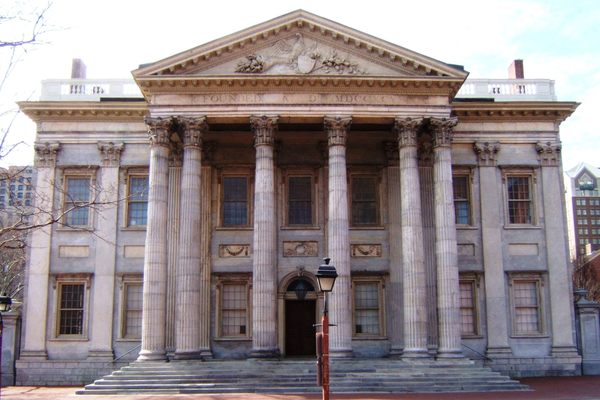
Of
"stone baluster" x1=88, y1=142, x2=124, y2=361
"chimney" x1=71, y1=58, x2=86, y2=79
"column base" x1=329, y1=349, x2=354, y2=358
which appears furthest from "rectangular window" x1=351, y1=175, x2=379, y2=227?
"chimney" x1=71, y1=58, x2=86, y2=79

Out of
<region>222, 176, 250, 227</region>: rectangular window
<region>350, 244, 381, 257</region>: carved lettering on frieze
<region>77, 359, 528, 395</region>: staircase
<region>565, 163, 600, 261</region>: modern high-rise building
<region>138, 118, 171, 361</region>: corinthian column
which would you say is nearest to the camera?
<region>77, 359, 528, 395</region>: staircase

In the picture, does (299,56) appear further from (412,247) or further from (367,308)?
(367,308)

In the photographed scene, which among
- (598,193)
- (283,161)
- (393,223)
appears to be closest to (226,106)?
(283,161)

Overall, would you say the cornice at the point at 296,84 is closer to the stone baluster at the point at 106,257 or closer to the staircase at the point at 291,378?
the stone baluster at the point at 106,257

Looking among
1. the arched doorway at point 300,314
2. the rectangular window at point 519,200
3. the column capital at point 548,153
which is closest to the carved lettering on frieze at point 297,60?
the arched doorway at point 300,314

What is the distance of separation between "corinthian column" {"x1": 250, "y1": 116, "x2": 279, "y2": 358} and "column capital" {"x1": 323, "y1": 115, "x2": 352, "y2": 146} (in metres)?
2.25

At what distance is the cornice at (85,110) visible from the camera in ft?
109

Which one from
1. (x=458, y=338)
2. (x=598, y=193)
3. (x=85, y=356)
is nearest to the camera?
(x=458, y=338)

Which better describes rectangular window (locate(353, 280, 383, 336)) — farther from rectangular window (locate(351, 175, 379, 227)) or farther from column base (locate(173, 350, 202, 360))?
column base (locate(173, 350, 202, 360))

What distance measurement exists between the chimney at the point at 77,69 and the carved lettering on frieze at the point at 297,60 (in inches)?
458

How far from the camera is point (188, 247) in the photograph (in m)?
28.4

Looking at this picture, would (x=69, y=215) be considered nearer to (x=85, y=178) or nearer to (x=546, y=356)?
(x=85, y=178)

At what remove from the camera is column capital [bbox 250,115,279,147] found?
29.4 m

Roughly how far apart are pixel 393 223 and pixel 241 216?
22.9ft
